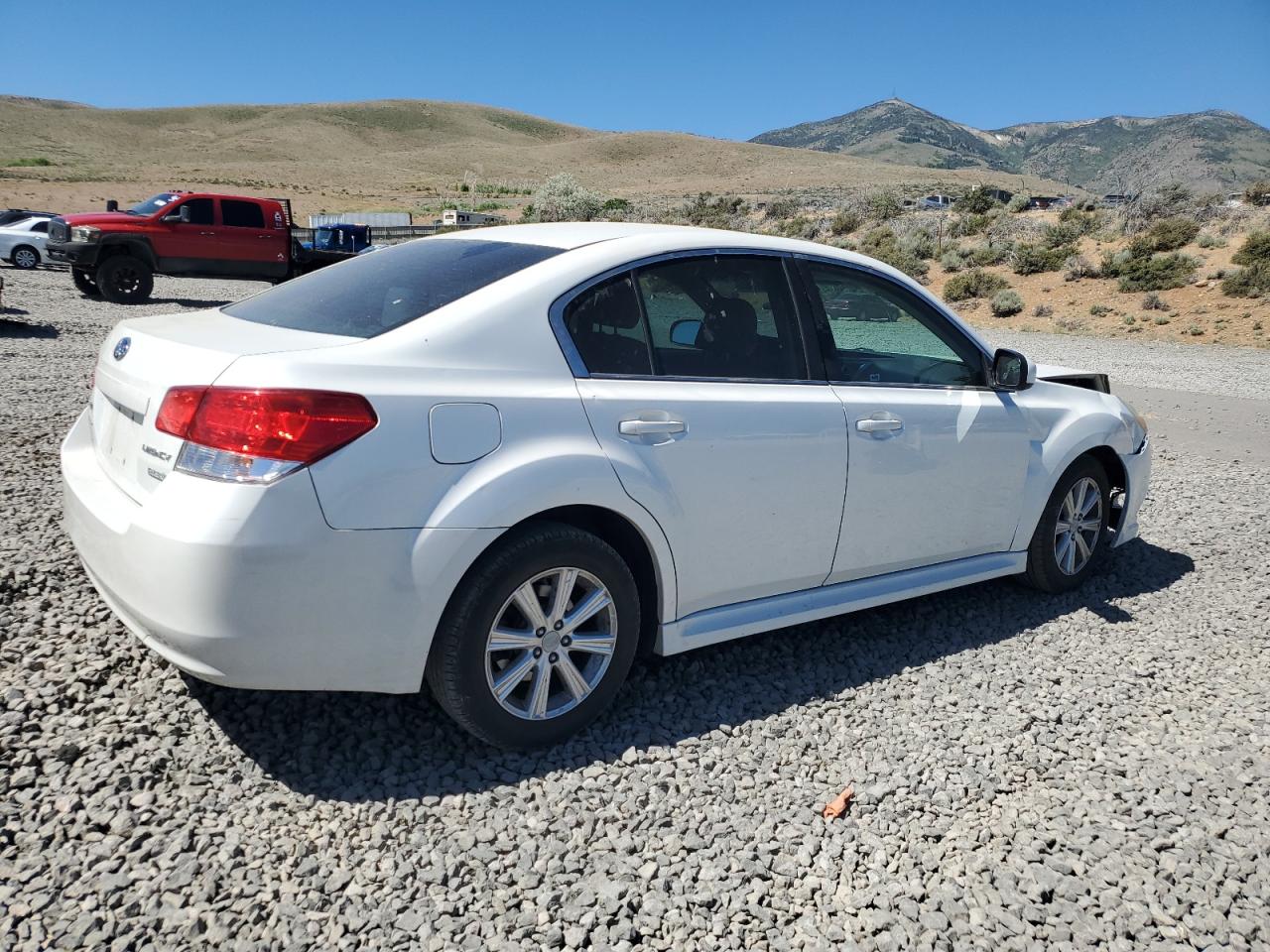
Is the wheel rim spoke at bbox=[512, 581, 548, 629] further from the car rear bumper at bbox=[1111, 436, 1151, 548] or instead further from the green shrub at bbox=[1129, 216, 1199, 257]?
the green shrub at bbox=[1129, 216, 1199, 257]

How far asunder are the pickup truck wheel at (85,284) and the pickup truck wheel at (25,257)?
7.13 metres

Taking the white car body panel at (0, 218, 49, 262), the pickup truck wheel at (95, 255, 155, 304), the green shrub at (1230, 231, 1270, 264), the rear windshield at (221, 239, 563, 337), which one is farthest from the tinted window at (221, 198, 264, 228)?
the green shrub at (1230, 231, 1270, 264)

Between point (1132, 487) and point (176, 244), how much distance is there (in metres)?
17.3

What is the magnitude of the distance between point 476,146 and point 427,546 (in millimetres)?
142766

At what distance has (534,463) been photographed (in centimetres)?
296

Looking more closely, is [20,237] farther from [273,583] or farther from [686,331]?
[273,583]

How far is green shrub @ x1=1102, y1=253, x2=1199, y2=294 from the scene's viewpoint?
80.1 ft

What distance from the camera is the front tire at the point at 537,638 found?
2.95 m

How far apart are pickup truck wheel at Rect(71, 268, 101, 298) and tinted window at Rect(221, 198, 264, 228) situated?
8.51 ft

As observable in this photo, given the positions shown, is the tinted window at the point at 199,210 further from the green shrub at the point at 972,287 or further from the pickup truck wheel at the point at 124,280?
the green shrub at the point at 972,287

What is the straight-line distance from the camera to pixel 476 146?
136250 millimetres

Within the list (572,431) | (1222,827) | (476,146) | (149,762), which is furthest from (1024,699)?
(476,146)

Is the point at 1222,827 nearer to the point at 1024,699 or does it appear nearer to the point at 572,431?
the point at 1024,699

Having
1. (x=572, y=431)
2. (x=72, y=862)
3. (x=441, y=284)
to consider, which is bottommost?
(x=72, y=862)
